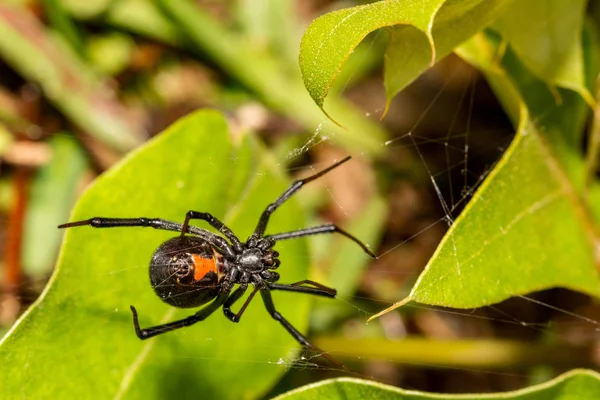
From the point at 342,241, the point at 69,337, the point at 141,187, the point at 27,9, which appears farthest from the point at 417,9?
the point at 27,9

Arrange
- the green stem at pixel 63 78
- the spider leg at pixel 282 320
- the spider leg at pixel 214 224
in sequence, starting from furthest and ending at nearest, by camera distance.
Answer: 1. the green stem at pixel 63 78
2. the spider leg at pixel 282 320
3. the spider leg at pixel 214 224

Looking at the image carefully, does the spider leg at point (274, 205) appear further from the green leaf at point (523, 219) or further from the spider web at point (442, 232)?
the spider web at point (442, 232)

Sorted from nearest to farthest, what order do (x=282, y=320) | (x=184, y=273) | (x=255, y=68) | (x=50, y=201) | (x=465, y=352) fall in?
(x=184, y=273), (x=282, y=320), (x=465, y=352), (x=50, y=201), (x=255, y=68)

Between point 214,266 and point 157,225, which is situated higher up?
point 157,225

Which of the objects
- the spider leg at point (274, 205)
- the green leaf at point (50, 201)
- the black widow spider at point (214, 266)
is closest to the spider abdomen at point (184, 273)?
the black widow spider at point (214, 266)

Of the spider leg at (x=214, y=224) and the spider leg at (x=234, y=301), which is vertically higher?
the spider leg at (x=214, y=224)

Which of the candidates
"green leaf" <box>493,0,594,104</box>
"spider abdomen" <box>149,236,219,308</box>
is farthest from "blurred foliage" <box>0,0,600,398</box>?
"spider abdomen" <box>149,236,219,308</box>

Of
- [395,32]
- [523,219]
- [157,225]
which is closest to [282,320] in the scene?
[157,225]

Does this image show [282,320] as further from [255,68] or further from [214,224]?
[255,68]
